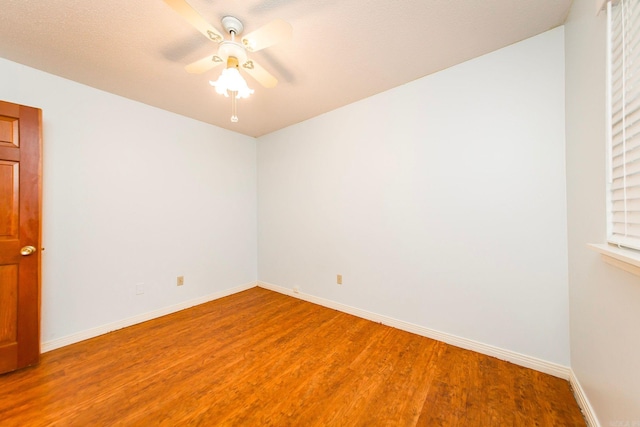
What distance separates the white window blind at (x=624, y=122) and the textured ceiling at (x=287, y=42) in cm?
65

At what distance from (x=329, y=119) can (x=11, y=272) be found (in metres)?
3.25

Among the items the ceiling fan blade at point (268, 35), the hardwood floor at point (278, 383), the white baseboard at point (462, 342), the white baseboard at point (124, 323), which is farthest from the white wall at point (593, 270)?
the white baseboard at point (124, 323)

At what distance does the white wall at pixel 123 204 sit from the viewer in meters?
2.10

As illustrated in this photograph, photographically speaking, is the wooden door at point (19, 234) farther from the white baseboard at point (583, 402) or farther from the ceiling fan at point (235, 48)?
the white baseboard at point (583, 402)

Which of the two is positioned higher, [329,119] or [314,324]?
[329,119]

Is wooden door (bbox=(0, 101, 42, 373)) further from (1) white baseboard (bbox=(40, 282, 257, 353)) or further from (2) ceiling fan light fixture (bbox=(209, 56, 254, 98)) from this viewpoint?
(2) ceiling fan light fixture (bbox=(209, 56, 254, 98))

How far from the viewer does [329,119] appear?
2.95m

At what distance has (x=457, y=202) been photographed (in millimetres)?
2037

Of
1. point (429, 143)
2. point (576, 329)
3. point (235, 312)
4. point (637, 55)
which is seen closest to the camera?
point (637, 55)

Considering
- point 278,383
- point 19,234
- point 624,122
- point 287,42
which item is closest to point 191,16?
point 287,42

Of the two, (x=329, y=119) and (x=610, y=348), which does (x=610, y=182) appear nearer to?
(x=610, y=348)

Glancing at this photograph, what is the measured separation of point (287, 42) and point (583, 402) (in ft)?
10.1

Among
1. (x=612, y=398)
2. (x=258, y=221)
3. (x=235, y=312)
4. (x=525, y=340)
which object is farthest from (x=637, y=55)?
(x=258, y=221)

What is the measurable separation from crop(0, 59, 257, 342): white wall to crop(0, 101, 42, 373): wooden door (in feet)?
0.88
